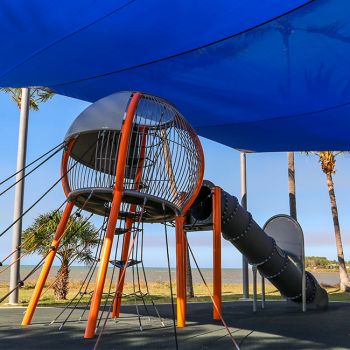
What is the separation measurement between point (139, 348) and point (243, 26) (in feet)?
18.1

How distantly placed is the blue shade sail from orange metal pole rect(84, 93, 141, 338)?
1432 mm

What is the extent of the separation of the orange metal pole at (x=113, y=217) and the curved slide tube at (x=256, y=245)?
187 inches

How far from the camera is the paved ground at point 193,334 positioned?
23.0ft

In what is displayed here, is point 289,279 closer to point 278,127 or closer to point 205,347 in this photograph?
point 278,127

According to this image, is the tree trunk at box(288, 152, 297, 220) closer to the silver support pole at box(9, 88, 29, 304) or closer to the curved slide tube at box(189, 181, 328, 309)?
the curved slide tube at box(189, 181, 328, 309)

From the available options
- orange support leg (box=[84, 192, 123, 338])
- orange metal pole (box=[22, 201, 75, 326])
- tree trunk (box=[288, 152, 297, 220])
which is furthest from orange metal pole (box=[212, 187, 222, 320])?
tree trunk (box=[288, 152, 297, 220])

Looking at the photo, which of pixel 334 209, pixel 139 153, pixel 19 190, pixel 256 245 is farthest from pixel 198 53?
pixel 334 209

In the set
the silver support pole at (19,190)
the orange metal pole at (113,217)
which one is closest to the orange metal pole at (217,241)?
the orange metal pole at (113,217)

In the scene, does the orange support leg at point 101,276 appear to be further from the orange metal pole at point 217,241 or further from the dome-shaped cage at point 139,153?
the orange metal pole at point 217,241

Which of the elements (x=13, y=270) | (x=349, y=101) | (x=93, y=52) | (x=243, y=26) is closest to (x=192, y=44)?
(x=243, y=26)

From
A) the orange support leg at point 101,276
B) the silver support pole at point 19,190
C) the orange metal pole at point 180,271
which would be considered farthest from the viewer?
the silver support pole at point 19,190

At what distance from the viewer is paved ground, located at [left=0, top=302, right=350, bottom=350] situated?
23.0ft

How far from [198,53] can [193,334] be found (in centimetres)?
518

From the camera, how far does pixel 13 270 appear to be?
14344mm
